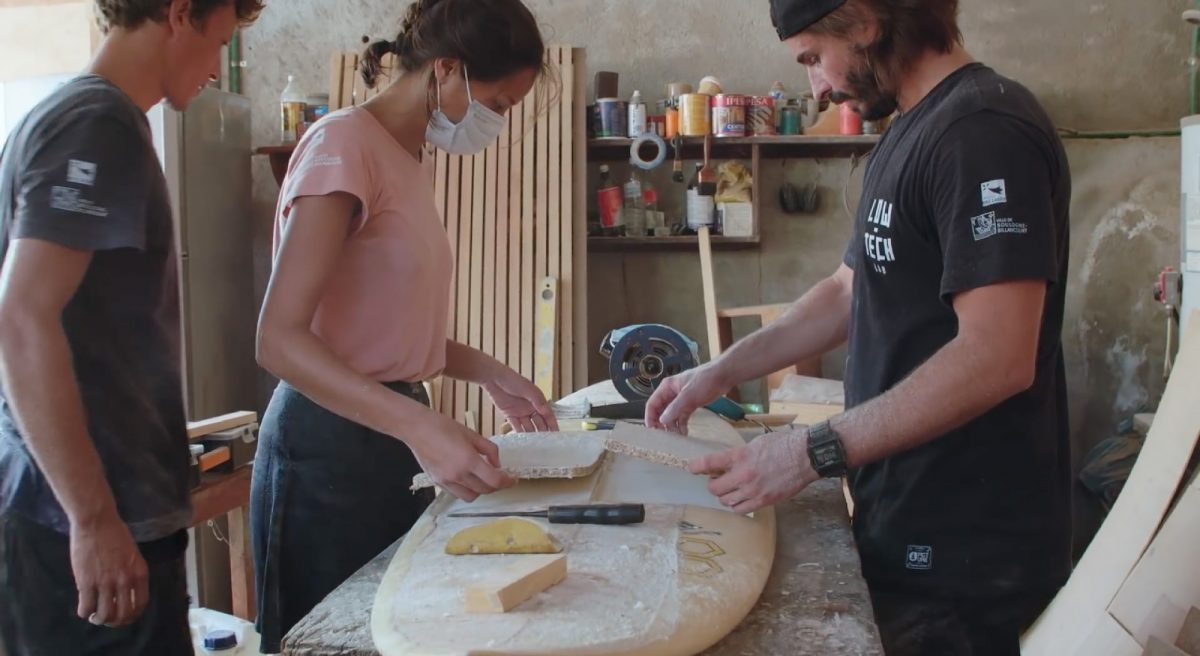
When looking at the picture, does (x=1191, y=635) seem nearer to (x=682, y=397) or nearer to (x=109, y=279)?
(x=682, y=397)

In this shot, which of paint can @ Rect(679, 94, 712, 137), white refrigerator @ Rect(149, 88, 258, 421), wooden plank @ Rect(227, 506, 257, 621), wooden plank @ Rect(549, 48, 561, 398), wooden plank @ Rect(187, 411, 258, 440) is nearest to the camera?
wooden plank @ Rect(187, 411, 258, 440)

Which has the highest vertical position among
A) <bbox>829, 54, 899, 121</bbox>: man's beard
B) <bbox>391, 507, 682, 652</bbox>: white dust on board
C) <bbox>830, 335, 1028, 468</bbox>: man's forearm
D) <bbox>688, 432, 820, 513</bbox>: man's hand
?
<bbox>829, 54, 899, 121</bbox>: man's beard

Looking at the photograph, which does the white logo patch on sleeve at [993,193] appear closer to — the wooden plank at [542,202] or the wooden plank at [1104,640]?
the wooden plank at [1104,640]

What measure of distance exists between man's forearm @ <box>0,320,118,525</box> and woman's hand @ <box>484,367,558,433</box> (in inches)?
32.9

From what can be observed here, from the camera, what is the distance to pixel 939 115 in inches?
54.9

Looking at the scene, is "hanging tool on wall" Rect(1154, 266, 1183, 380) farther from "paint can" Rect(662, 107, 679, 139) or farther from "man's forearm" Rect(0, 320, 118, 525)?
"man's forearm" Rect(0, 320, 118, 525)

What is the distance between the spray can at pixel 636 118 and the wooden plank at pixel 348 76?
1273mm

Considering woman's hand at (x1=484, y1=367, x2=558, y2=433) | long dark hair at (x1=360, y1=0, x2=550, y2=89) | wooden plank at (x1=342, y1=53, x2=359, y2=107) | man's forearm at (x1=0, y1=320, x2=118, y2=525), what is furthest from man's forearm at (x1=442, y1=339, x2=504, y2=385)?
wooden plank at (x1=342, y1=53, x2=359, y2=107)

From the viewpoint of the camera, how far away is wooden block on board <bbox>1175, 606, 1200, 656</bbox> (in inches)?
58.1

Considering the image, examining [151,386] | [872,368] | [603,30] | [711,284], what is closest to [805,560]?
[872,368]

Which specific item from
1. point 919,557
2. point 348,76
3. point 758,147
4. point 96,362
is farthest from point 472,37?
point 348,76

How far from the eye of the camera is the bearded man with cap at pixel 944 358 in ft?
4.32

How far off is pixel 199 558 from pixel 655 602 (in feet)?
11.1

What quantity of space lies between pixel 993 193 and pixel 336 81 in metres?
3.73
